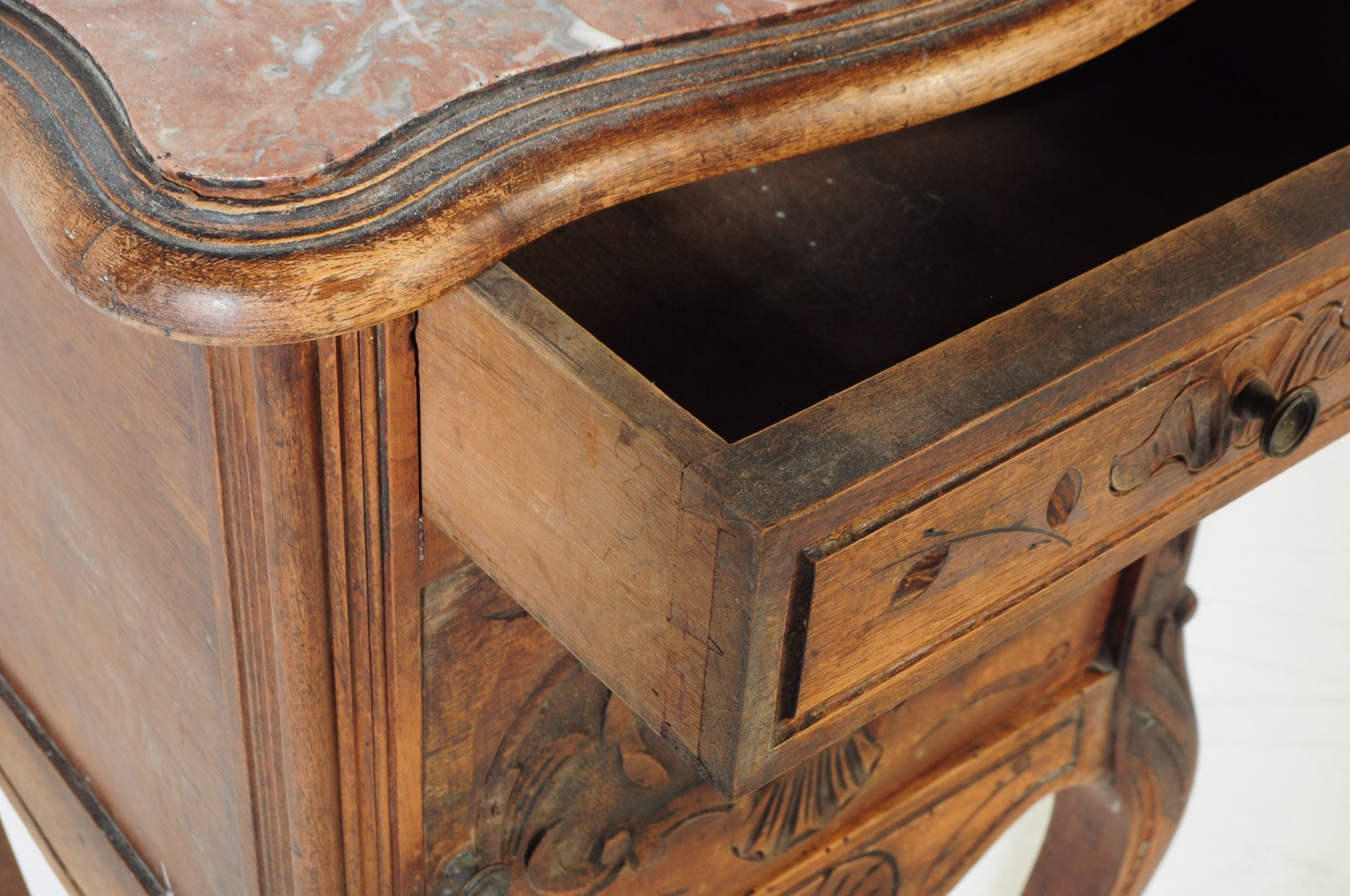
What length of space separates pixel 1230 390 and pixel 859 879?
448mm

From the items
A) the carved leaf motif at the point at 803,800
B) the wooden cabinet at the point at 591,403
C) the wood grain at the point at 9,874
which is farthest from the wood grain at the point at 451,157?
the wood grain at the point at 9,874

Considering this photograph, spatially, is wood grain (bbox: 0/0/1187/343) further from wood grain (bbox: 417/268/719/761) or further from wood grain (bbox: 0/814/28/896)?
wood grain (bbox: 0/814/28/896)

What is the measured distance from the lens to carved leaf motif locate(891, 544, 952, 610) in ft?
1.70

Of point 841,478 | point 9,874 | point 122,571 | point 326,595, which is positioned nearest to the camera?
point 841,478

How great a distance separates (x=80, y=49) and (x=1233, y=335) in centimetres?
42

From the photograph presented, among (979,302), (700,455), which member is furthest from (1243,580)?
(700,455)

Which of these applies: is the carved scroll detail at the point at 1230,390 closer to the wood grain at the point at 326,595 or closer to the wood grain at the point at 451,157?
the wood grain at the point at 451,157

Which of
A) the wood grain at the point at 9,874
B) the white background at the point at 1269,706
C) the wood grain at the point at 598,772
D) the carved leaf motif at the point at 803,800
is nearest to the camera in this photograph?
the wood grain at the point at 598,772

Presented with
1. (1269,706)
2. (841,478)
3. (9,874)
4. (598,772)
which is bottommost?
(841,478)

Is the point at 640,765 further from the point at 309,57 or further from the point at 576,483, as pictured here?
the point at 309,57

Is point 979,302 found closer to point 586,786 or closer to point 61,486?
point 586,786

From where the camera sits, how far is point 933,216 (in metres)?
0.89

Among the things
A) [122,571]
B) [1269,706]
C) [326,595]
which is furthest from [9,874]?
[1269,706]

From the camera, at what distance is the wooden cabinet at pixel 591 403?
0.47 metres
